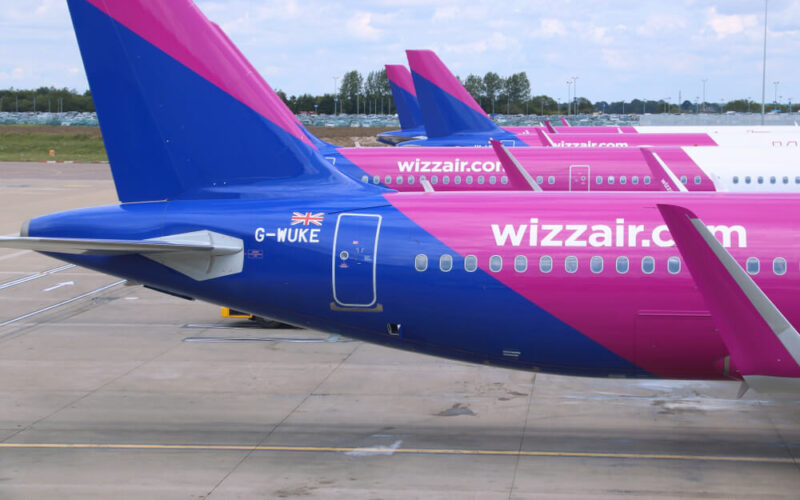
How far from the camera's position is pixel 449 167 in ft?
111

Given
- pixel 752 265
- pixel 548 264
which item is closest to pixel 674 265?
pixel 752 265

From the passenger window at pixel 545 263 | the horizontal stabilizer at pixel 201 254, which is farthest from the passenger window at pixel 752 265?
the horizontal stabilizer at pixel 201 254

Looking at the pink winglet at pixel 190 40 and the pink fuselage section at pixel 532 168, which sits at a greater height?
the pink winglet at pixel 190 40

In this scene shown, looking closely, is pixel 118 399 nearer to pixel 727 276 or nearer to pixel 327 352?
pixel 327 352

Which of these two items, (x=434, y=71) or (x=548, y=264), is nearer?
(x=548, y=264)

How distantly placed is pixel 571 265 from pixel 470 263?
1542 millimetres

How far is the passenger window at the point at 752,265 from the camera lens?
14.5 metres

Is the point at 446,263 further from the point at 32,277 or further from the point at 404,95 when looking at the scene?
the point at 404,95

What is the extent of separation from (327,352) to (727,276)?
11806mm

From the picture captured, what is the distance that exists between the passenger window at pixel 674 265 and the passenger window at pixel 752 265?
98cm

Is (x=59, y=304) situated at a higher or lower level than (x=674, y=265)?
lower

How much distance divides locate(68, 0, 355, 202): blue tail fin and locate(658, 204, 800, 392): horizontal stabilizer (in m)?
6.67

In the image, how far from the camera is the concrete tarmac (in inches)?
568

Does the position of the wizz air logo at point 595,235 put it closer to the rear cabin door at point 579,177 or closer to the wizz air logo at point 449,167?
the rear cabin door at point 579,177
